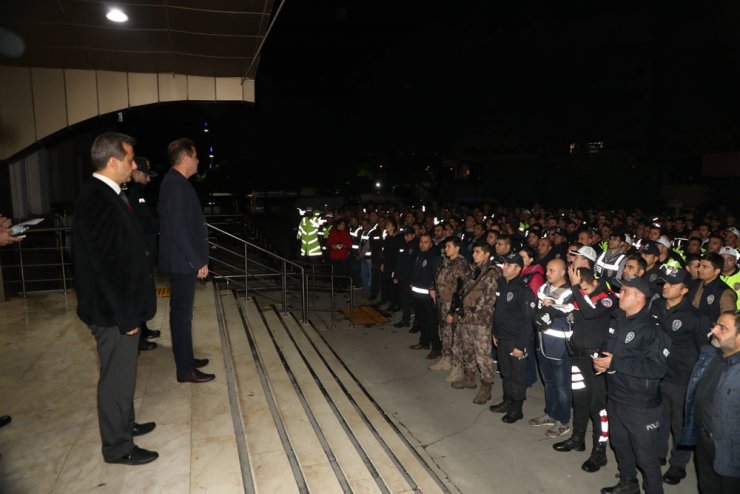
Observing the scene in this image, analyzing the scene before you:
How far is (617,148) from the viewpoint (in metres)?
34.7

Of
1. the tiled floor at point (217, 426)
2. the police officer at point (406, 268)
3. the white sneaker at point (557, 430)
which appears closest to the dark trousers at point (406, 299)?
the police officer at point (406, 268)

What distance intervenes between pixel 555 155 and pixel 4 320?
1396 inches

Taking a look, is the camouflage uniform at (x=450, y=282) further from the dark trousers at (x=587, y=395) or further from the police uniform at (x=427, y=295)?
the dark trousers at (x=587, y=395)

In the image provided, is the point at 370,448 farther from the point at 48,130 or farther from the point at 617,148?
the point at 617,148

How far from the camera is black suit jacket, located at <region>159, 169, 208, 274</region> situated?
166 inches

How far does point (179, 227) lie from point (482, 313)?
143 inches

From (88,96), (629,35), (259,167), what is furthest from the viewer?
(629,35)

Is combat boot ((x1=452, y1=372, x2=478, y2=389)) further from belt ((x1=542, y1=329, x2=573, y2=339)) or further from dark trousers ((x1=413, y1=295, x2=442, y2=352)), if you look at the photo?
belt ((x1=542, y1=329, x2=573, y2=339))

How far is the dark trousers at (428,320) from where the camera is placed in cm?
759

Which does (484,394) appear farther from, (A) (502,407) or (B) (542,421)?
(B) (542,421)

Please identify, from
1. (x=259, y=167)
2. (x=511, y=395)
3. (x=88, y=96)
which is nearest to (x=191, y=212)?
(x=511, y=395)

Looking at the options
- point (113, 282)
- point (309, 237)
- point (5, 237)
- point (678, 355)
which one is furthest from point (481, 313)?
point (309, 237)

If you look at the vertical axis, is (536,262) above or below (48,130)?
below

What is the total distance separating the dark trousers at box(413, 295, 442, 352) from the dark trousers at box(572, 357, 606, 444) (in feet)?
9.85
